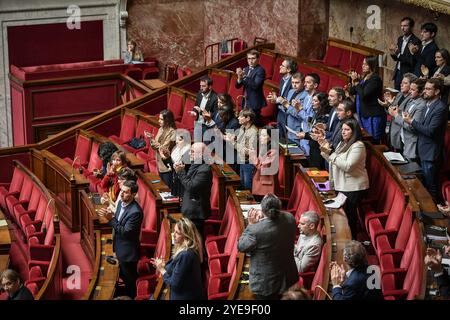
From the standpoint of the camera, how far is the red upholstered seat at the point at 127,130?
5.42 metres

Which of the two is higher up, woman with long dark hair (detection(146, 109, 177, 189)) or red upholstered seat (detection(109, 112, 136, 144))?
woman with long dark hair (detection(146, 109, 177, 189))

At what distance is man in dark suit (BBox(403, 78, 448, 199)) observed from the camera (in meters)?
3.95

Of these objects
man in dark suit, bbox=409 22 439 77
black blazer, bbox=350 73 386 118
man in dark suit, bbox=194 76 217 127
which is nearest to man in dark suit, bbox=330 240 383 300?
black blazer, bbox=350 73 386 118

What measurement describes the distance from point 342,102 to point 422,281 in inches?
41.7

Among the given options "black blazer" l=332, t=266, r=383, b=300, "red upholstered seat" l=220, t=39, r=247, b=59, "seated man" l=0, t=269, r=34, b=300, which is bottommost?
"seated man" l=0, t=269, r=34, b=300

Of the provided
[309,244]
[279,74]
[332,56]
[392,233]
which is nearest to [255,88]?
[279,74]

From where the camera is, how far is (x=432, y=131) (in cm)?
398

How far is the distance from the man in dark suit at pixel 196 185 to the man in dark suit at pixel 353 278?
2.93ft

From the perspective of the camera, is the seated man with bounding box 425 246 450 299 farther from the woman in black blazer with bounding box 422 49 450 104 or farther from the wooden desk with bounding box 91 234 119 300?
the woman in black blazer with bounding box 422 49 450 104

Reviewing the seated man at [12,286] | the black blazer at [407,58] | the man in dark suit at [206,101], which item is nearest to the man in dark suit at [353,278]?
the seated man at [12,286]

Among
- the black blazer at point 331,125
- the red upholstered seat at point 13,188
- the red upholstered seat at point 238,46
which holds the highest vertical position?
the black blazer at point 331,125

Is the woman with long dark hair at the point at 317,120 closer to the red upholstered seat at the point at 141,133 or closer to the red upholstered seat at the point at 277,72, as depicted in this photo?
the red upholstered seat at the point at 141,133

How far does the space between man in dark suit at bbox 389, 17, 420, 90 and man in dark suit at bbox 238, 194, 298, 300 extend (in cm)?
224
